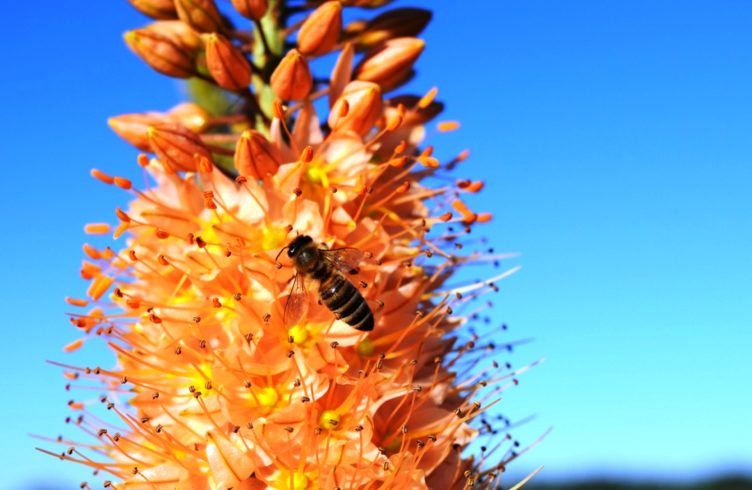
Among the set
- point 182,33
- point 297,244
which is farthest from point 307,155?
point 182,33

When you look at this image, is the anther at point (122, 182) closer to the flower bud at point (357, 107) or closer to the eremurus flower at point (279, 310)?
the eremurus flower at point (279, 310)

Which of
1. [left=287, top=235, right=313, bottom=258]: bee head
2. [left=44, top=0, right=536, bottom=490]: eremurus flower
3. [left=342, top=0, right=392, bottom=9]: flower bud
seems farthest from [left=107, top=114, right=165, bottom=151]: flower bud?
[left=342, top=0, right=392, bottom=9]: flower bud

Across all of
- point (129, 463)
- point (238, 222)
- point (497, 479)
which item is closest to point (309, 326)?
point (238, 222)

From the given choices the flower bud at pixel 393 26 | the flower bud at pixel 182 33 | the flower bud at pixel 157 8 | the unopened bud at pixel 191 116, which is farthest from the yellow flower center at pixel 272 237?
the flower bud at pixel 157 8

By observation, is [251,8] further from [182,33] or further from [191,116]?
[191,116]

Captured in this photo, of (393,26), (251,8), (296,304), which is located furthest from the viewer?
(393,26)

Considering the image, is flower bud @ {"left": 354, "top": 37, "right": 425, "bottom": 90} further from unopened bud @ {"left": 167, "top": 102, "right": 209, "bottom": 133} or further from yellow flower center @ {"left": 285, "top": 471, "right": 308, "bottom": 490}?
yellow flower center @ {"left": 285, "top": 471, "right": 308, "bottom": 490}
